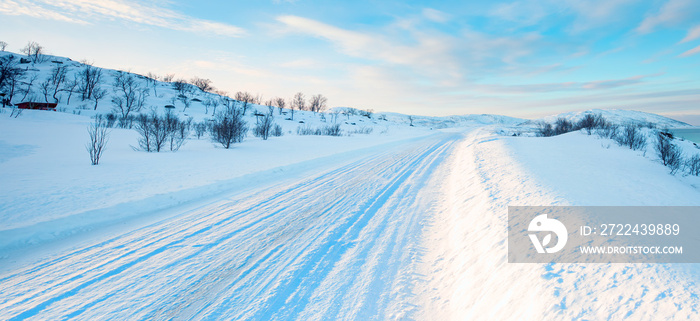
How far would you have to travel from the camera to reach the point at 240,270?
9.78 ft

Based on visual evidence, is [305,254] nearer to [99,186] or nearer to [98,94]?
[99,186]

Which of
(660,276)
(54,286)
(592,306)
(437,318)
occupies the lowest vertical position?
(54,286)

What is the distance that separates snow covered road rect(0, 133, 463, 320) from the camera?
2400 mm

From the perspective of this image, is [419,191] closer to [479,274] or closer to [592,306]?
[479,274]

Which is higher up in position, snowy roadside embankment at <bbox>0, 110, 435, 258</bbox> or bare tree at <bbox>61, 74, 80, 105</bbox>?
bare tree at <bbox>61, 74, 80, 105</bbox>

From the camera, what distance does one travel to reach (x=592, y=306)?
6.63 feet

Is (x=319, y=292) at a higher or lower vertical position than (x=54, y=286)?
higher

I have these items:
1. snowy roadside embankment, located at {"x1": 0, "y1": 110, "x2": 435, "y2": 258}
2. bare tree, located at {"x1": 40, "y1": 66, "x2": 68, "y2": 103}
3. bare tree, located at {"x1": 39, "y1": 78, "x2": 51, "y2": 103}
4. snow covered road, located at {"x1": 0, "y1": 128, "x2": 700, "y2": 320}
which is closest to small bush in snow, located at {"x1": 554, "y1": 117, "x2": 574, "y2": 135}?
snow covered road, located at {"x1": 0, "y1": 128, "x2": 700, "y2": 320}

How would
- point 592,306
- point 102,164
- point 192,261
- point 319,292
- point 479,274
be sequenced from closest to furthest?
point 592,306
point 319,292
point 479,274
point 192,261
point 102,164

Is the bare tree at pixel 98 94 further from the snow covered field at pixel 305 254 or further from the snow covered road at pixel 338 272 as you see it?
the snow covered road at pixel 338 272

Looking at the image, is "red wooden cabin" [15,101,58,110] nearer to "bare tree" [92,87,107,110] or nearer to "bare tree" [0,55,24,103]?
"bare tree" [0,55,24,103]

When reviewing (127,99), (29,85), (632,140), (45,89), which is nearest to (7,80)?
(45,89)

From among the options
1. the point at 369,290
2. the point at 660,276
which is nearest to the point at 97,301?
the point at 369,290

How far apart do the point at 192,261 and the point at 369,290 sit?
2.20m
